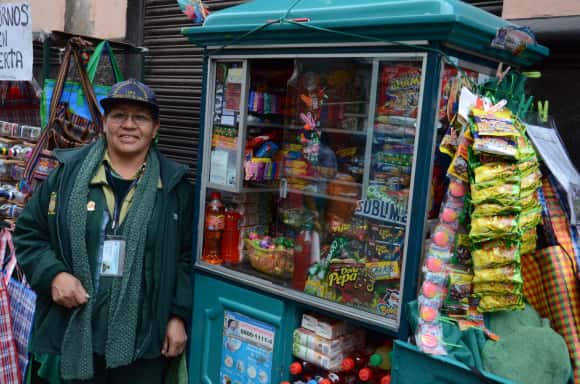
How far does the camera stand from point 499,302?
229 cm

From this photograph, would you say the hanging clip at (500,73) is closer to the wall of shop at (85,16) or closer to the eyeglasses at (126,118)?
the eyeglasses at (126,118)

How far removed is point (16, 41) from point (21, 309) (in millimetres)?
1966

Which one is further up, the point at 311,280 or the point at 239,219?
the point at 239,219

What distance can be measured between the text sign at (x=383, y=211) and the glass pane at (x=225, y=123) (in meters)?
0.79

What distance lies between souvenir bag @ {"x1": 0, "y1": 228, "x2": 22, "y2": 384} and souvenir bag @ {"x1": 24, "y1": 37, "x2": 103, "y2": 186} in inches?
30.0

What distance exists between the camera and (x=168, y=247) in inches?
109

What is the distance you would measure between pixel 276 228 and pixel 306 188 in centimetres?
38

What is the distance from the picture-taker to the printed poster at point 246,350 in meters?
2.84

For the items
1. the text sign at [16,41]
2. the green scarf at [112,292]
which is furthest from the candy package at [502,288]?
the text sign at [16,41]

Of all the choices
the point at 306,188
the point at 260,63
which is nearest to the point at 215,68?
the point at 260,63

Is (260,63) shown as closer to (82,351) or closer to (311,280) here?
(311,280)

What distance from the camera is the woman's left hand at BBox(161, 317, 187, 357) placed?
2824 mm

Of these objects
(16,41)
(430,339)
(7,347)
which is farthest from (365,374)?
(16,41)

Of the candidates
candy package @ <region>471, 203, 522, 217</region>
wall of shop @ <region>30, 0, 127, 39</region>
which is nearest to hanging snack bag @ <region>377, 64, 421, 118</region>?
candy package @ <region>471, 203, 522, 217</region>
